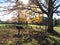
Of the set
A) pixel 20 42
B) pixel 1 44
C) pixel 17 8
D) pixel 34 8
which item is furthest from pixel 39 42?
pixel 34 8

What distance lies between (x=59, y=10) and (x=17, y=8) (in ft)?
17.0

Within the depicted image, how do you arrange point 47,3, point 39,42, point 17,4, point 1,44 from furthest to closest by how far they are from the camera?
point 47,3 < point 17,4 < point 39,42 < point 1,44

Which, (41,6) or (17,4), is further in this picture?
(41,6)

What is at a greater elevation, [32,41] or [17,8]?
[17,8]

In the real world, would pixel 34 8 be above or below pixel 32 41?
above

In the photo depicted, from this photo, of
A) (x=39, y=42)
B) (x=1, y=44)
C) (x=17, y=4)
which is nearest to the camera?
(x=1, y=44)

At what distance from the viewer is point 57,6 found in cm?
2189

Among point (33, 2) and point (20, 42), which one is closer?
point (20, 42)

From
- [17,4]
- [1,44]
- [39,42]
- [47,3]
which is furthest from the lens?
[47,3]

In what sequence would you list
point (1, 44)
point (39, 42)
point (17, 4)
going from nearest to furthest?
point (1, 44) < point (39, 42) < point (17, 4)

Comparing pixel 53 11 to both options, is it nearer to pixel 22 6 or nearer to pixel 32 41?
pixel 22 6

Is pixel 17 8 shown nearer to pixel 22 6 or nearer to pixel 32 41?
pixel 22 6

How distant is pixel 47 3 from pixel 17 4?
12.6 ft

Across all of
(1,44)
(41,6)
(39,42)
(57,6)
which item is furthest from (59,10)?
(1,44)
